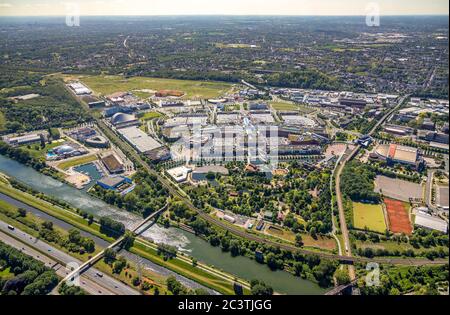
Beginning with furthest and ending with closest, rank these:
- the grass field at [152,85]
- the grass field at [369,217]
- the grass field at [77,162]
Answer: the grass field at [152,85] < the grass field at [77,162] < the grass field at [369,217]

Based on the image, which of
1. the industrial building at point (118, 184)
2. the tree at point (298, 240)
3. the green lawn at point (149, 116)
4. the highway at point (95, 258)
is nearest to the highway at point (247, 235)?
the tree at point (298, 240)

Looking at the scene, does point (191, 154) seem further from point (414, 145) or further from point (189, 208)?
point (414, 145)

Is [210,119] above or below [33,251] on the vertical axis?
above

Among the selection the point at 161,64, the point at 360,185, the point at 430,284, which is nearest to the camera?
the point at 430,284

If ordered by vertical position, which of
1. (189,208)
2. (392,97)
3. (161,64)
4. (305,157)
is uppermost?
(161,64)

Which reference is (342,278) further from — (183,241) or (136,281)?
(136,281)

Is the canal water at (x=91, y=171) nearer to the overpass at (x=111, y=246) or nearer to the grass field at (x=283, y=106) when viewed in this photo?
the overpass at (x=111, y=246)
